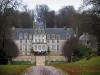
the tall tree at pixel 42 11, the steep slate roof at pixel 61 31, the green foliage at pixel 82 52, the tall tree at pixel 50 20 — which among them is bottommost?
the green foliage at pixel 82 52

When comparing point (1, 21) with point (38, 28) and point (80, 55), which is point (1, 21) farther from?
point (38, 28)

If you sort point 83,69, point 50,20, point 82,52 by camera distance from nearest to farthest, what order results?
point 83,69
point 82,52
point 50,20

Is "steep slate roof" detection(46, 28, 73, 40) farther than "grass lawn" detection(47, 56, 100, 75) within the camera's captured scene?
Yes

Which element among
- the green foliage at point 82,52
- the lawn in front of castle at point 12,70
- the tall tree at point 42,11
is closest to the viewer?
the lawn in front of castle at point 12,70

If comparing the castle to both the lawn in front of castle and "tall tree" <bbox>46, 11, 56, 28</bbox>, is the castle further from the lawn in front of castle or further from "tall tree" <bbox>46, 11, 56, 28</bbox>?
the lawn in front of castle

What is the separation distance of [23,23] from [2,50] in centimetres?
4321

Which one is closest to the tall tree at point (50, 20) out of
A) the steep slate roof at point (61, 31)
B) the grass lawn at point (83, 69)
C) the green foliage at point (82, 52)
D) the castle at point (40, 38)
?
the castle at point (40, 38)

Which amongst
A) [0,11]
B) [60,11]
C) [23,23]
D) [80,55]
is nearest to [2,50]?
[0,11]

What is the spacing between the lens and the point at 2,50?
38.7 metres

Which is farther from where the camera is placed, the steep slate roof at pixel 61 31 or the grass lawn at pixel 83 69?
the steep slate roof at pixel 61 31

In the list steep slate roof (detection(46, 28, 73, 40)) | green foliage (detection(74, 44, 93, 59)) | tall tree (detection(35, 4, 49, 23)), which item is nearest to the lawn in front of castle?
green foliage (detection(74, 44, 93, 59))

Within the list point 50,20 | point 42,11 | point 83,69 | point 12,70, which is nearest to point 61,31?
point 50,20

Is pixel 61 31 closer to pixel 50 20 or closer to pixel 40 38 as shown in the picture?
pixel 40 38

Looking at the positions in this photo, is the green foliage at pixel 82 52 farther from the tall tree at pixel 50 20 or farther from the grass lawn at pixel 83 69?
the tall tree at pixel 50 20
